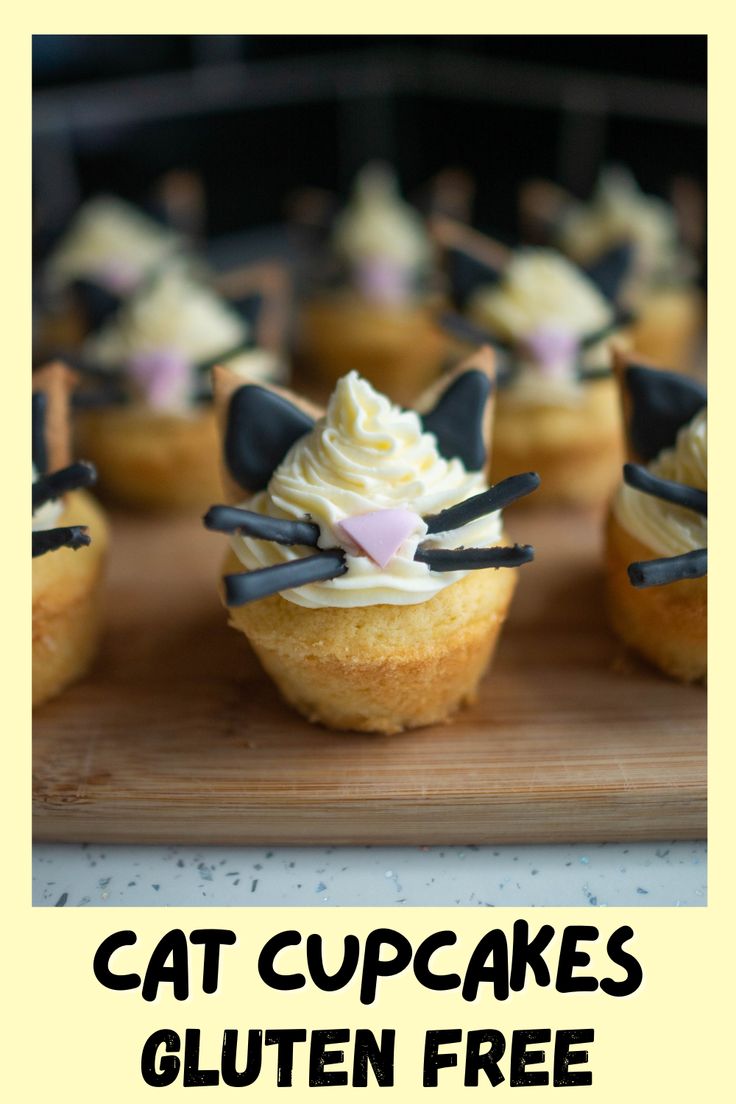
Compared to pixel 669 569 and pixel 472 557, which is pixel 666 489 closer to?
pixel 669 569

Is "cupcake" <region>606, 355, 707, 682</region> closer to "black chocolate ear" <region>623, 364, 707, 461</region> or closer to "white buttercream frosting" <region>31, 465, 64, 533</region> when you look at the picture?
"black chocolate ear" <region>623, 364, 707, 461</region>

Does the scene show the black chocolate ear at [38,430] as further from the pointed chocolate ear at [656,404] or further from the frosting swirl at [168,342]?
the pointed chocolate ear at [656,404]

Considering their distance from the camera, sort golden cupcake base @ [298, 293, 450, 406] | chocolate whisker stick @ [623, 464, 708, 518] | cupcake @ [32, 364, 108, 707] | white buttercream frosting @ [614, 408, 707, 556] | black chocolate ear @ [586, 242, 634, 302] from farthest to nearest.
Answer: golden cupcake base @ [298, 293, 450, 406] < black chocolate ear @ [586, 242, 634, 302] < cupcake @ [32, 364, 108, 707] < white buttercream frosting @ [614, 408, 707, 556] < chocolate whisker stick @ [623, 464, 708, 518]

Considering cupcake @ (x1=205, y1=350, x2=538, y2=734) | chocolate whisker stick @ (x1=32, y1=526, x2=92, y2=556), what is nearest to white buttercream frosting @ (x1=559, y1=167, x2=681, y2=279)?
cupcake @ (x1=205, y1=350, x2=538, y2=734)

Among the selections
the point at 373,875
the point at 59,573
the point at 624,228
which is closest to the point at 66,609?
the point at 59,573

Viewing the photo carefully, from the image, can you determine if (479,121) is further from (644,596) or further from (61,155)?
(644,596)

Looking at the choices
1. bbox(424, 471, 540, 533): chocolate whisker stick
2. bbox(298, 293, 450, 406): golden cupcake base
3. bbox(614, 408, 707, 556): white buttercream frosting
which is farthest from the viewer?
bbox(298, 293, 450, 406): golden cupcake base

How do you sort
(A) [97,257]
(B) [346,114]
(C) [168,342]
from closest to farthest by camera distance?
1. (C) [168,342]
2. (A) [97,257]
3. (B) [346,114]
